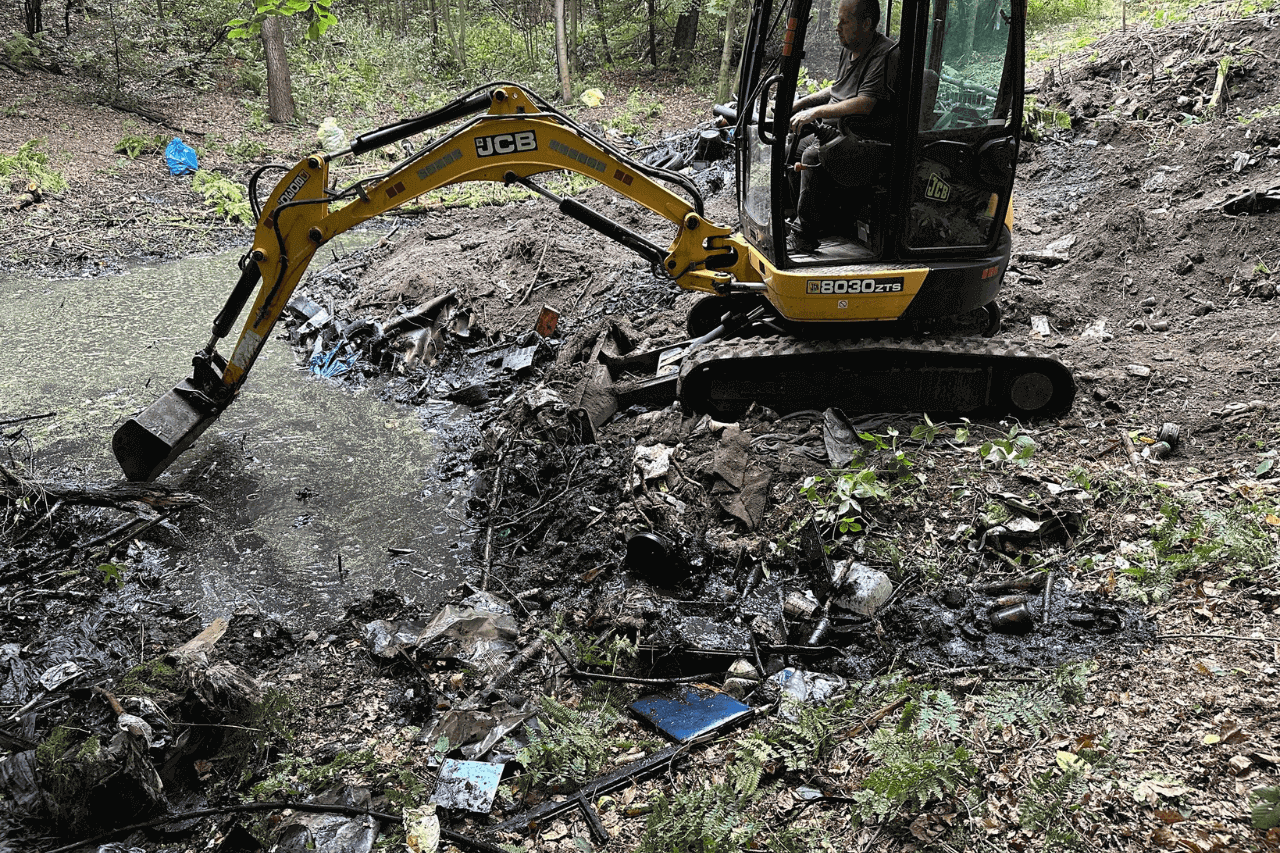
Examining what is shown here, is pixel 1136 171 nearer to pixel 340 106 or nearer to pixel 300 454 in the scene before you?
pixel 300 454

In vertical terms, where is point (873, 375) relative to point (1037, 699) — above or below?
above

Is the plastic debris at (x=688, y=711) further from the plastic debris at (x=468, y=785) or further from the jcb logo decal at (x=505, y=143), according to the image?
the jcb logo decal at (x=505, y=143)

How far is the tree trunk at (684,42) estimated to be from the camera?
2134cm

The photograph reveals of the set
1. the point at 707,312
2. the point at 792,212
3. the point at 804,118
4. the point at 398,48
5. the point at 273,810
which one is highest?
the point at 398,48

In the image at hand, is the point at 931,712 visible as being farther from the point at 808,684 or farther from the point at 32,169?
the point at 32,169

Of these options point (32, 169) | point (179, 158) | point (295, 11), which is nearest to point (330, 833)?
point (295, 11)

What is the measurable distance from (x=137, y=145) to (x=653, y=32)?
12723 mm

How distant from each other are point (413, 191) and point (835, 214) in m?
2.62

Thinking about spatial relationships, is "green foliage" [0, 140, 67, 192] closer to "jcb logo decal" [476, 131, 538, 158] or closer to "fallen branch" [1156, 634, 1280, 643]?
"jcb logo decal" [476, 131, 538, 158]

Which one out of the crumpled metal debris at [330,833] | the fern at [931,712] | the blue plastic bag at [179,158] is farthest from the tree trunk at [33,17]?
the fern at [931,712]

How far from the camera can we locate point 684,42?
2161 centimetres

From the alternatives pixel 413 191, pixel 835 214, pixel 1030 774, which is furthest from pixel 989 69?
pixel 1030 774

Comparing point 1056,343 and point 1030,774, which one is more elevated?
point 1056,343

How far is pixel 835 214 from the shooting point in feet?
17.7
